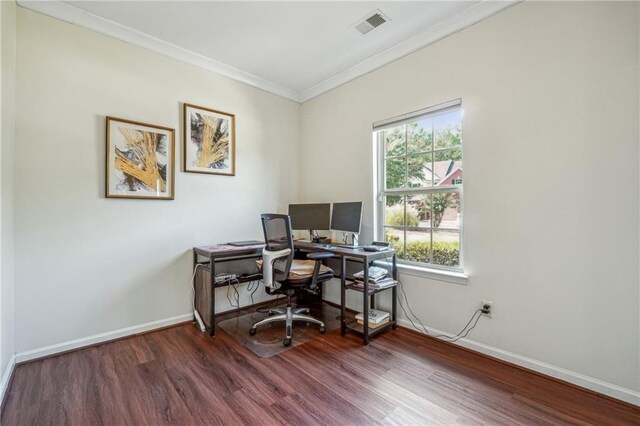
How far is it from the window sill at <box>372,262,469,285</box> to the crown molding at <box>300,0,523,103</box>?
2.06m

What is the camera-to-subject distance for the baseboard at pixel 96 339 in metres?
2.16

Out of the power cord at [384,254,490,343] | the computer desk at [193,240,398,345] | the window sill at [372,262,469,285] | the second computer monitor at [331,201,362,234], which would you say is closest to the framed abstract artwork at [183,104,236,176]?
the computer desk at [193,240,398,345]

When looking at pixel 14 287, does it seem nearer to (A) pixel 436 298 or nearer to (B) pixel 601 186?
(A) pixel 436 298

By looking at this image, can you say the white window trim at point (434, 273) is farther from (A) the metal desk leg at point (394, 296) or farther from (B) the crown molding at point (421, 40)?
(B) the crown molding at point (421, 40)

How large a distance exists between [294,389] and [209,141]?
8.26 ft

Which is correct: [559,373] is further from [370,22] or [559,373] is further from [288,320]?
[370,22]

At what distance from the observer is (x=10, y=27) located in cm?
196

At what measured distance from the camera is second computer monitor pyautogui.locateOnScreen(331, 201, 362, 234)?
2.93 meters

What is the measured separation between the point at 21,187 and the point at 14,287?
0.74 m

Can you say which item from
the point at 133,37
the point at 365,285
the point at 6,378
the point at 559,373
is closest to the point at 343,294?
the point at 365,285

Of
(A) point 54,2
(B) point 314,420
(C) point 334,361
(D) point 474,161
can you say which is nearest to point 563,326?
(D) point 474,161

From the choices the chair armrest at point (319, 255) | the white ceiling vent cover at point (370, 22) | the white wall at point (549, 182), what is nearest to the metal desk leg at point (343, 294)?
the chair armrest at point (319, 255)

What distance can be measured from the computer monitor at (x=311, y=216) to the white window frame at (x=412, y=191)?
1.91 feet

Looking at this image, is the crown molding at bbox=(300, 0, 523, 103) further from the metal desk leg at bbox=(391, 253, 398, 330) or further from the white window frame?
the metal desk leg at bbox=(391, 253, 398, 330)
